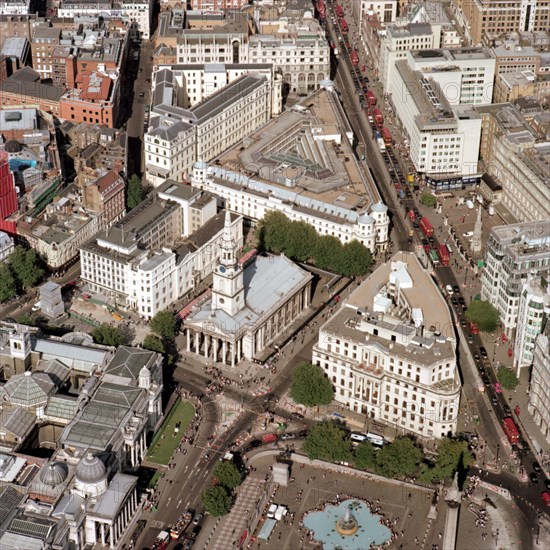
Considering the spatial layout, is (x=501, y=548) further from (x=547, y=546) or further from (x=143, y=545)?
(x=143, y=545)

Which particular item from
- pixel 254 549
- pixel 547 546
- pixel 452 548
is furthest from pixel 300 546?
pixel 547 546

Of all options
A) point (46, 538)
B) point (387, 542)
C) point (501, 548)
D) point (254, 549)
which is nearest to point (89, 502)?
point (46, 538)

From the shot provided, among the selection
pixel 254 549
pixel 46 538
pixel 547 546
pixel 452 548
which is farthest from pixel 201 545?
pixel 547 546

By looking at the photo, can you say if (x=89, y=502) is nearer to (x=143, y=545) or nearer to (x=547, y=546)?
(x=143, y=545)

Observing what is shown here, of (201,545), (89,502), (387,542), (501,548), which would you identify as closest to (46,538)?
(89,502)

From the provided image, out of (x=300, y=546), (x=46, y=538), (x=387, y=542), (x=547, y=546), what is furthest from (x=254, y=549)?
(x=547, y=546)

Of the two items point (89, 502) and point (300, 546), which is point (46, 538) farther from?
point (300, 546)

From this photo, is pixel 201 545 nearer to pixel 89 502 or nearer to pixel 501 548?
pixel 89 502
